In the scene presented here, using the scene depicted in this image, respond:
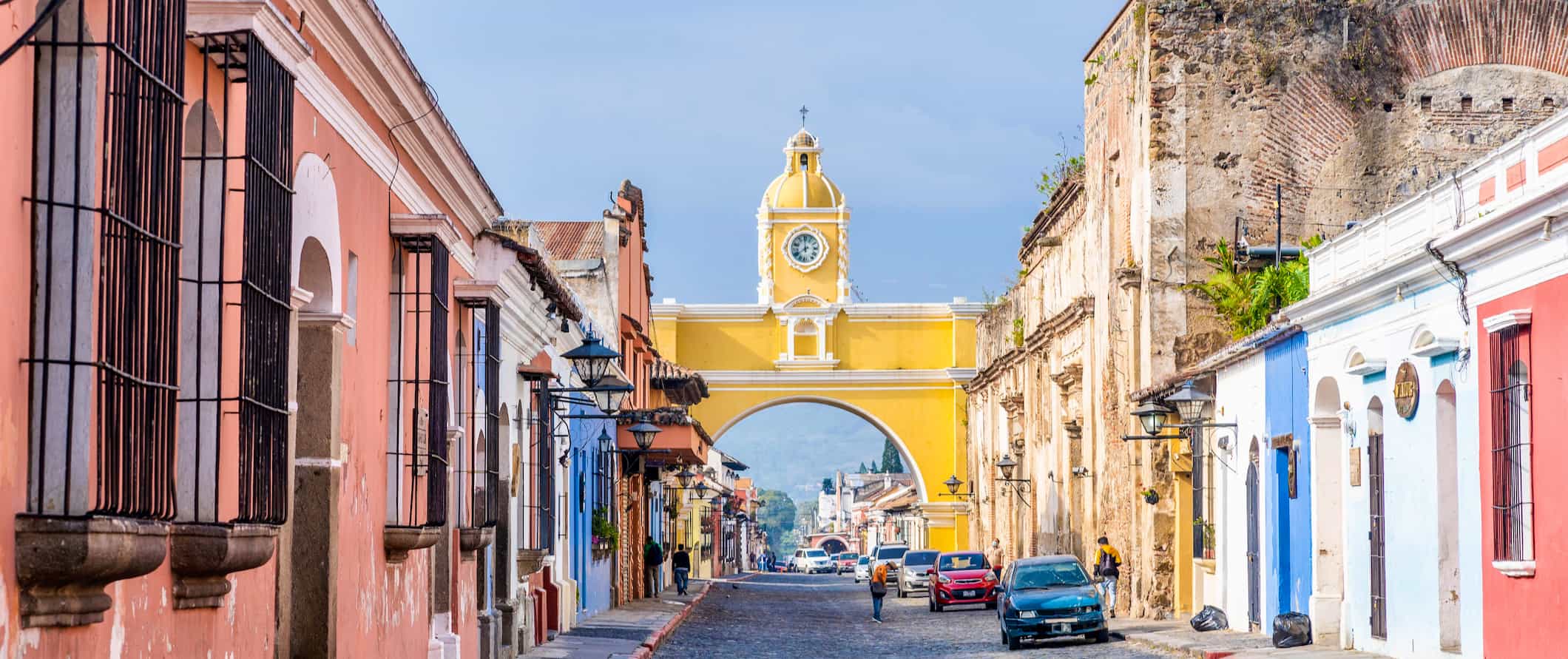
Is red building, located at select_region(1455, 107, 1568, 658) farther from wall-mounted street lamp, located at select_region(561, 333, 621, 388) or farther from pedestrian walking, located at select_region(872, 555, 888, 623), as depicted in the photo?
pedestrian walking, located at select_region(872, 555, 888, 623)

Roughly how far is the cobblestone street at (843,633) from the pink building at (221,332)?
869 centimetres

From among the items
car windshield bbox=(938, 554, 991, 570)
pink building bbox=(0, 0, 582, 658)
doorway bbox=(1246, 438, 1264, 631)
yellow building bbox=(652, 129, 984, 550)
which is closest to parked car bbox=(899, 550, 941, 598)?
car windshield bbox=(938, 554, 991, 570)

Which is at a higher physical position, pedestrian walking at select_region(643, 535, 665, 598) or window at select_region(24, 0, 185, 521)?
window at select_region(24, 0, 185, 521)

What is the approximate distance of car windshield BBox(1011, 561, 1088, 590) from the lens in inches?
866

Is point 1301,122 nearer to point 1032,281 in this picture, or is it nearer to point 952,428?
point 1032,281

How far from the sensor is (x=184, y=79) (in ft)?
22.5

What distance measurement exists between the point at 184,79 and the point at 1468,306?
10.1 metres

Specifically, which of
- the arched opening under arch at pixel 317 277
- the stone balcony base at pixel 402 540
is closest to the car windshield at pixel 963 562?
the stone balcony base at pixel 402 540

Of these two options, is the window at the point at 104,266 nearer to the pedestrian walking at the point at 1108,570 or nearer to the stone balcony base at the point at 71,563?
the stone balcony base at the point at 71,563

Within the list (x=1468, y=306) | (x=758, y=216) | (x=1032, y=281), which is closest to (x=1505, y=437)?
(x=1468, y=306)

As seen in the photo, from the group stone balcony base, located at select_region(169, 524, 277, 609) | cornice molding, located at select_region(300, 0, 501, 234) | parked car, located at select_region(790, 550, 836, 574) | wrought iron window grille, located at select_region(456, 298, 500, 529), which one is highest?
cornice molding, located at select_region(300, 0, 501, 234)

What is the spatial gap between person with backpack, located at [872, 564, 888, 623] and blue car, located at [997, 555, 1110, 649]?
5884mm

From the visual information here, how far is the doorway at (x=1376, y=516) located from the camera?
16672mm

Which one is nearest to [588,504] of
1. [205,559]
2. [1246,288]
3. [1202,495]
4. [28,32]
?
[1202,495]
